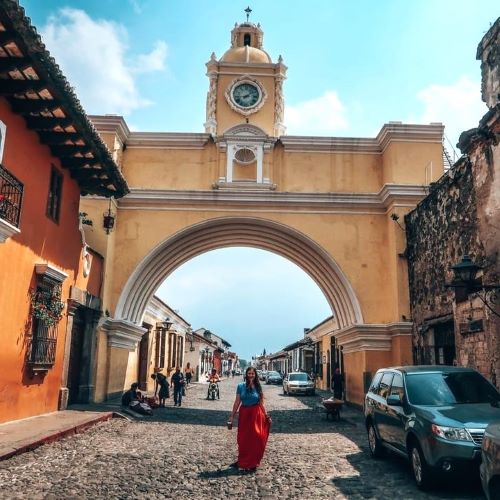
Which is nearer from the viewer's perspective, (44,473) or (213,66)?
(44,473)

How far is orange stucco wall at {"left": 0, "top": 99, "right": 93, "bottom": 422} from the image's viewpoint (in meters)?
9.56

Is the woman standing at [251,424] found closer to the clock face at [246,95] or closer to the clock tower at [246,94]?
the clock tower at [246,94]

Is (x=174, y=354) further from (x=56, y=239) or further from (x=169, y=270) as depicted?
(x=56, y=239)

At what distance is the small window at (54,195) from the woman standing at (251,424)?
6.39 m

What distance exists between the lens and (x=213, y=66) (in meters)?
20.0

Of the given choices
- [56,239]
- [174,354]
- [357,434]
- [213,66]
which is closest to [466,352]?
[357,434]

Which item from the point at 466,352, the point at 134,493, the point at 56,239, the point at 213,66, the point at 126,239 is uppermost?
the point at 213,66

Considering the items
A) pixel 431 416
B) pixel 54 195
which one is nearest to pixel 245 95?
pixel 54 195

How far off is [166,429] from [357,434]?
4.01 m

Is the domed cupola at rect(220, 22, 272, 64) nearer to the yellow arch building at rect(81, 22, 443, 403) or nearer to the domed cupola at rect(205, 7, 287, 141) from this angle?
the domed cupola at rect(205, 7, 287, 141)

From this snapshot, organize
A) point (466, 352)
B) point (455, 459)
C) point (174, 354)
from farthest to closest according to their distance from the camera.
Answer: point (174, 354), point (466, 352), point (455, 459)

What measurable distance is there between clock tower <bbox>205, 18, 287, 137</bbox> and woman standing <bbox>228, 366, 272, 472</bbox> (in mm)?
13034

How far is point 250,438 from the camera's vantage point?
7.19m

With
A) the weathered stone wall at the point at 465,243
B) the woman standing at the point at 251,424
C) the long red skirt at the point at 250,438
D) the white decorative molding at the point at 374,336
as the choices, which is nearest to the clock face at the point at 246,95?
the weathered stone wall at the point at 465,243
